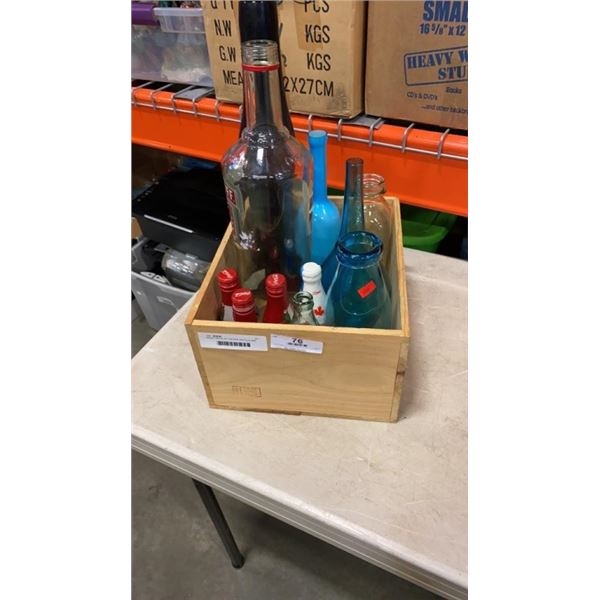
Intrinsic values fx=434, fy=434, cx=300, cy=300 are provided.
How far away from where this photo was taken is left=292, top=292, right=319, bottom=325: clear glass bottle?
1.75ft

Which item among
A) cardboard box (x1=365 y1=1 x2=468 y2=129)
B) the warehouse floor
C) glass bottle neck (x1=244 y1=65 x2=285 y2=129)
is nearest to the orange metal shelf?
cardboard box (x1=365 y1=1 x2=468 y2=129)

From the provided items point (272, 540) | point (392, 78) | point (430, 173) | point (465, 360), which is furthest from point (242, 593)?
point (392, 78)

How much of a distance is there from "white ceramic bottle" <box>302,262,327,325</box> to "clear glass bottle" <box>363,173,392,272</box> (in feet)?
0.61

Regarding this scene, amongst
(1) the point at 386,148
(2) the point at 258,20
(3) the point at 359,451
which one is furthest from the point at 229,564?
(2) the point at 258,20

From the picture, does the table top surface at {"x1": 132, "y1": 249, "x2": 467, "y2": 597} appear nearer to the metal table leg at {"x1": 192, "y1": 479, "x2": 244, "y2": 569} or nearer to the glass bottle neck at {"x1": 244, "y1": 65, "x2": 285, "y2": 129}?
the metal table leg at {"x1": 192, "y1": 479, "x2": 244, "y2": 569}

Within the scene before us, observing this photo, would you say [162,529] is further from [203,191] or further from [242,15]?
[242,15]

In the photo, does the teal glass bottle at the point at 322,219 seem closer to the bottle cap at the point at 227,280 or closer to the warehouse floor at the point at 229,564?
the bottle cap at the point at 227,280

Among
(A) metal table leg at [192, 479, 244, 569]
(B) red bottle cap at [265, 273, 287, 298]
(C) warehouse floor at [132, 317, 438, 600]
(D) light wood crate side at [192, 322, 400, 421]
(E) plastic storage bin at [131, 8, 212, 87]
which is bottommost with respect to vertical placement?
(C) warehouse floor at [132, 317, 438, 600]

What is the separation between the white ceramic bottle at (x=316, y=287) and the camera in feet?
1.75

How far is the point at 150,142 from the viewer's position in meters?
1.12

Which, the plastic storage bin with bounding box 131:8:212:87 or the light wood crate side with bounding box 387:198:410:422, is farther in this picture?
the plastic storage bin with bounding box 131:8:212:87

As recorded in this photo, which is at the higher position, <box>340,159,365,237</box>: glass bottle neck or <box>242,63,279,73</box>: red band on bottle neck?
<box>242,63,279,73</box>: red band on bottle neck

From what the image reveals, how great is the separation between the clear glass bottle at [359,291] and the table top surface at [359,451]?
5.5 inches

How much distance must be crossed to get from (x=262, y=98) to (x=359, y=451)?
48cm
